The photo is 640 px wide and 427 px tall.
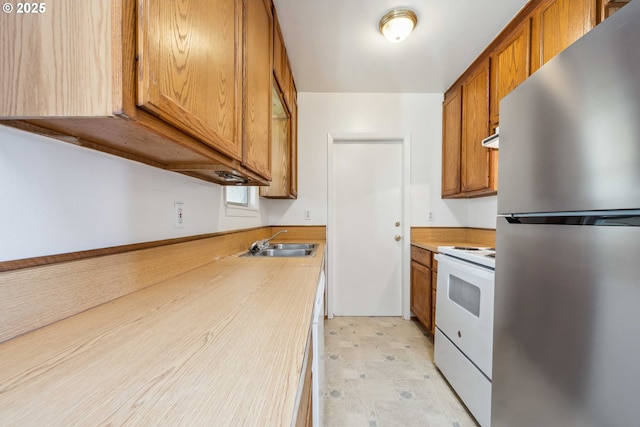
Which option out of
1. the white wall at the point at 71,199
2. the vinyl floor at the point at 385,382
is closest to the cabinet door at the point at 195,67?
the white wall at the point at 71,199

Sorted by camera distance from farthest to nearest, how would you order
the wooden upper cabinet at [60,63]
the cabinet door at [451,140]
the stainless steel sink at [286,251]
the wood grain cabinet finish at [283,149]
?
the cabinet door at [451,140], the wood grain cabinet finish at [283,149], the stainless steel sink at [286,251], the wooden upper cabinet at [60,63]

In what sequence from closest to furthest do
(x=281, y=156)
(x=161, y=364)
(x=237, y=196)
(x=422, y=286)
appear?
(x=161, y=364) → (x=237, y=196) → (x=281, y=156) → (x=422, y=286)

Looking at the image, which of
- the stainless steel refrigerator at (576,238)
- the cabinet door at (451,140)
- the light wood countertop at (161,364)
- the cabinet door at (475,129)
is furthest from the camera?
the cabinet door at (451,140)

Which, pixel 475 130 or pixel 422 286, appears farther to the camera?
pixel 422 286

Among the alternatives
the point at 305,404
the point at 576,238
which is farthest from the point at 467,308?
the point at 305,404

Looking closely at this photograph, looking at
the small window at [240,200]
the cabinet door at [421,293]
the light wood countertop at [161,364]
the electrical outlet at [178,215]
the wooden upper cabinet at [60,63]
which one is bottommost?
the cabinet door at [421,293]

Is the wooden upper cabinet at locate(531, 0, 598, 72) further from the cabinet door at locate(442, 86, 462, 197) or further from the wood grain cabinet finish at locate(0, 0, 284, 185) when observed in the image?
the wood grain cabinet finish at locate(0, 0, 284, 185)

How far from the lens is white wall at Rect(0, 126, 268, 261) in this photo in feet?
1.70

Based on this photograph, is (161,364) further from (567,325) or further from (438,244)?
(438,244)

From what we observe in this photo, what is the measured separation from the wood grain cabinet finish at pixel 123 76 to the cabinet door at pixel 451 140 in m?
2.27

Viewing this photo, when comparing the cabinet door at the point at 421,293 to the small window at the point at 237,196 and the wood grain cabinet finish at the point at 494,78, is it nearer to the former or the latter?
the wood grain cabinet finish at the point at 494,78

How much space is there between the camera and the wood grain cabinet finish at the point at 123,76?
1.43 ft

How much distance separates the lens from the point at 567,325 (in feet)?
2.47

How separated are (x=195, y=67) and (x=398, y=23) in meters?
1.55
